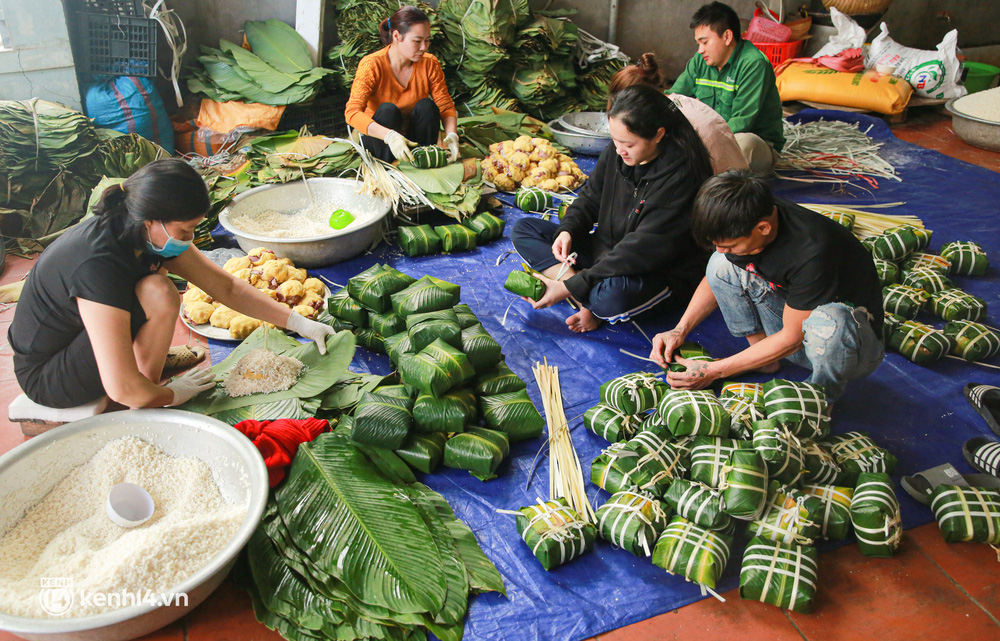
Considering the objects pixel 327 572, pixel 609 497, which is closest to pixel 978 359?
pixel 609 497

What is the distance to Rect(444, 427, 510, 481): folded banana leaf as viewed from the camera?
6.81 feet

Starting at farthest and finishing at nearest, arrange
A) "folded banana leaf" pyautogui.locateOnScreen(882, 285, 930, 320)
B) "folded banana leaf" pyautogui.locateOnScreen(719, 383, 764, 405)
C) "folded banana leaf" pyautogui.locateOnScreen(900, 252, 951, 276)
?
"folded banana leaf" pyautogui.locateOnScreen(900, 252, 951, 276) < "folded banana leaf" pyautogui.locateOnScreen(882, 285, 930, 320) < "folded banana leaf" pyautogui.locateOnScreen(719, 383, 764, 405)

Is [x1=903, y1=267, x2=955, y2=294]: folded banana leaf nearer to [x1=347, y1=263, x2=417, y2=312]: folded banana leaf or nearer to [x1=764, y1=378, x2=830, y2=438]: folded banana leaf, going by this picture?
[x1=764, y1=378, x2=830, y2=438]: folded banana leaf

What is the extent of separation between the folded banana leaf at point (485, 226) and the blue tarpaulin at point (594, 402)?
0.17 feet

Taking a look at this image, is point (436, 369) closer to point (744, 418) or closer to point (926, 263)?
point (744, 418)

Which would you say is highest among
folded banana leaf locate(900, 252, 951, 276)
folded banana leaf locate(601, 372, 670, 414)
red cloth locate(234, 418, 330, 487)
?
folded banana leaf locate(900, 252, 951, 276)

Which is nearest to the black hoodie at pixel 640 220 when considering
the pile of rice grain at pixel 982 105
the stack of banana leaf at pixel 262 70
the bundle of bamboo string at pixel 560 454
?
the bundle of bamboo string at pixel 560 454

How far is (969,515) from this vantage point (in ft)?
6.23

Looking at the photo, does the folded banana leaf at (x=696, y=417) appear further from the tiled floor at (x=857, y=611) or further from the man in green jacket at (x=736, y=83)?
the man in green jacket at (x=736, y=83)

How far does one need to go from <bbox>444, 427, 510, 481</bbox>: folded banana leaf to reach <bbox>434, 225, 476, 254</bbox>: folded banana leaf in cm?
163

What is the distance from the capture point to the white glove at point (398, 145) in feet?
12.8

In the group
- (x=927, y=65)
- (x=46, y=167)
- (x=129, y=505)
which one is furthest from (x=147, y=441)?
(x=927, y=65)

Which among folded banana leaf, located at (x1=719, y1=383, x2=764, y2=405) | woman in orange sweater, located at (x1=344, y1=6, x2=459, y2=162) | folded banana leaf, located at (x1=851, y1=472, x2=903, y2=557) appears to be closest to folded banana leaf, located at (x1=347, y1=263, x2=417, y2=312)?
folded banana leaf, located at (x1=719, y1=383, x2=764, y2=405)

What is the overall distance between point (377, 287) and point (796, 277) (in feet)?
5.28
